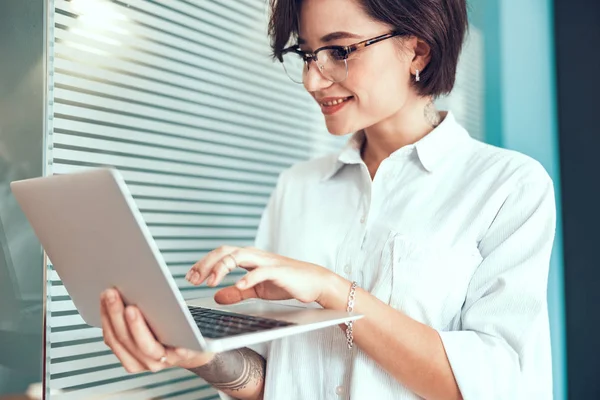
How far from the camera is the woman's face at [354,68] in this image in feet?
3.92

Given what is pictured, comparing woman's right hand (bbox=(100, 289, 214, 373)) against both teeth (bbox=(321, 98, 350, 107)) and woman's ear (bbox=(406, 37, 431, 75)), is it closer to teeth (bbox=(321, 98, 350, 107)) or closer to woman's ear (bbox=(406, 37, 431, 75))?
teeth (bbox=(321, 98, 350, 107))

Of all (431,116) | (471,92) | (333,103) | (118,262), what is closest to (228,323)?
(118,262)

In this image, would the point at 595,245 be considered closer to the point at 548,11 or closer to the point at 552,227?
the point at 548,11

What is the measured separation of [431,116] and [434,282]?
0.41 metres

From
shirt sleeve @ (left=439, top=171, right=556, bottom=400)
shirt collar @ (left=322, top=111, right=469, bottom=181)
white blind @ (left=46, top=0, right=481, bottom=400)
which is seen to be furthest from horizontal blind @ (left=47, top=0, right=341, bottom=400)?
shirt sleeve @ (left=439, top=171, right=556, bottom=400)

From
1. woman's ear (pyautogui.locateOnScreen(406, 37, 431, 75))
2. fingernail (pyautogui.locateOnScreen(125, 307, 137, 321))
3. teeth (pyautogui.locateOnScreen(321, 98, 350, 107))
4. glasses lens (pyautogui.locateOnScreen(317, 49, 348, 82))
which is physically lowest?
fingernail (pyautogui.locateOnScreen(125, 307, 137, 321))

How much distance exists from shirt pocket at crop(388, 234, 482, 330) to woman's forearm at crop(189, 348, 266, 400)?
334 mm

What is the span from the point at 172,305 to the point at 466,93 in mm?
2197

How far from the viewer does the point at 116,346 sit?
0.81m

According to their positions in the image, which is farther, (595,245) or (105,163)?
(595,245)

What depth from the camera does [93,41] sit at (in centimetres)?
130

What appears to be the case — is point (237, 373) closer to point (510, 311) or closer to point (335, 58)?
point (510, 311)

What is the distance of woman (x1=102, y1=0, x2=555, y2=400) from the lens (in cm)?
102

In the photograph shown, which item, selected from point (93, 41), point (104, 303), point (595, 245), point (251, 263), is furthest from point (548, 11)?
point (104, 303)
